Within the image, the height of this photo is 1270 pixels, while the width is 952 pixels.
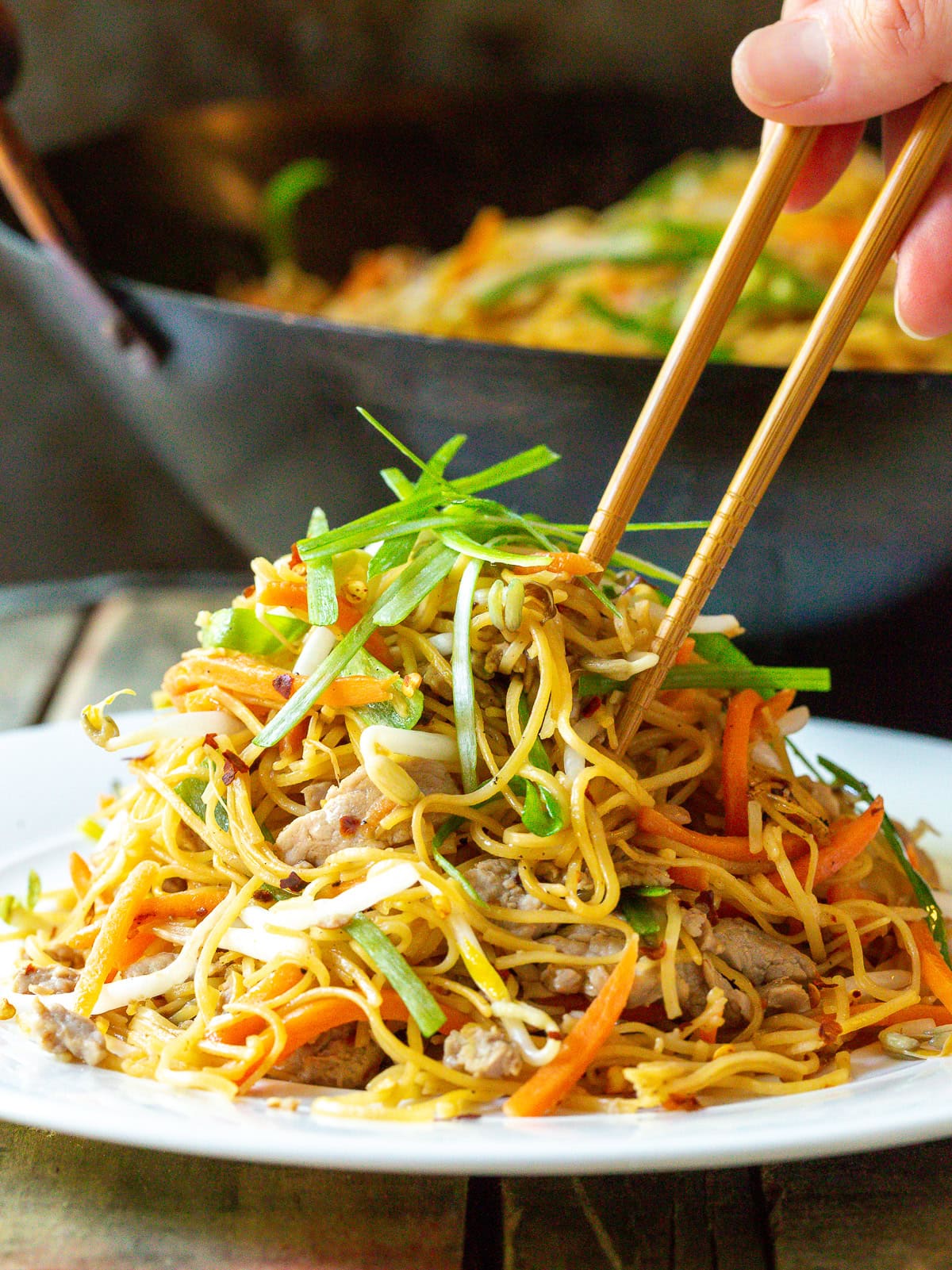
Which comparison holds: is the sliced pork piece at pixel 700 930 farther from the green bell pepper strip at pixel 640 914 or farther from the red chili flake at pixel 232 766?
the red chili flake at pixel 232 766

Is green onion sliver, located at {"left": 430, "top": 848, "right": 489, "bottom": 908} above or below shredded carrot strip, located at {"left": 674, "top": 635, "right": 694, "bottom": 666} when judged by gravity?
above

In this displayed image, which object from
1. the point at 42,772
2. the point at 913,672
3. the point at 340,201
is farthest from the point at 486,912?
the point at 340,201

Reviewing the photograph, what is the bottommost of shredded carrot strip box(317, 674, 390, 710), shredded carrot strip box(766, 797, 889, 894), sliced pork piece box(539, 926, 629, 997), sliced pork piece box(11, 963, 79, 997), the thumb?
shredded carrot strip box(766, 797, 889, 894)

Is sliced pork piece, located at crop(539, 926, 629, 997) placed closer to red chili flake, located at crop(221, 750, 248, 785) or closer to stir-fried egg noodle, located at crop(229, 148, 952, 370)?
red chili flake, located at crop(221, 750, 248, 785)

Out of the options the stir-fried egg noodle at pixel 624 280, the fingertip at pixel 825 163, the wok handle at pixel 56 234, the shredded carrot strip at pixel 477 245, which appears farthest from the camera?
the shredded carrot strip at pixel 477 245

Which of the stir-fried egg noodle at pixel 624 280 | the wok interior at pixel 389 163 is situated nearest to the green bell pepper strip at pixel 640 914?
the stir-fried egg noodle at pixel 624 280

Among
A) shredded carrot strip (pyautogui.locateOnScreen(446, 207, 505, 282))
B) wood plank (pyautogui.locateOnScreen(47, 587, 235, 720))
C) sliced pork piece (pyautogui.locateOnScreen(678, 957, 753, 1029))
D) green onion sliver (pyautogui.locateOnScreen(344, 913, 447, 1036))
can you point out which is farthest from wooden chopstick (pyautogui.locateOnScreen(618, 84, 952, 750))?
shredded carrot strip (pyautogui.locateOnScreen(446, 207, 505, 282))
